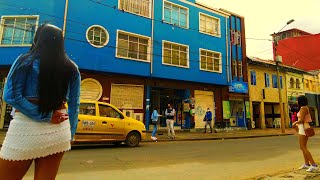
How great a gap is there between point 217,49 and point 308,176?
20.6 metres

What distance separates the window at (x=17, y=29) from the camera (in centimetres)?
1619

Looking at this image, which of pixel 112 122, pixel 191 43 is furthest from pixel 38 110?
pixel 191 43

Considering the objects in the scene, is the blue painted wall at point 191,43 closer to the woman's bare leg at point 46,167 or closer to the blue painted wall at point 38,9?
the blue painted wall at point 38,9

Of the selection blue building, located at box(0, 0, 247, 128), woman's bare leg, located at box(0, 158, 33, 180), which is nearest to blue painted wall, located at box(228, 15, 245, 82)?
blue building, located at box(0, 0, 247, 128)

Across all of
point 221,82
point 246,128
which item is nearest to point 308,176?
point 221,82

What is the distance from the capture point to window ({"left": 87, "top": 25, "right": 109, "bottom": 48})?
695 inches

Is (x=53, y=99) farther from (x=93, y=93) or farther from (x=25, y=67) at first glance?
(x=93, y=93)

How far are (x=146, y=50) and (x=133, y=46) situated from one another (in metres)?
1.09

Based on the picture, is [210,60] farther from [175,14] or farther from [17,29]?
[17,29]

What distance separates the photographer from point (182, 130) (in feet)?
71.8

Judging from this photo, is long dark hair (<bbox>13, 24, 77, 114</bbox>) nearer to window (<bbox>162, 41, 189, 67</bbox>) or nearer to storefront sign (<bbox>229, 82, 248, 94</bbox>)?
window (<bbox>162, 41, 189, 67</bbox>)

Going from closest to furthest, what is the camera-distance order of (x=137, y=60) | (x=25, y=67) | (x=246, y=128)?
(x=25, y=67)
(x=137, y=60)
(x=246, y=128)

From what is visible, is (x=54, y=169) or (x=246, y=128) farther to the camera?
(x=246, y=128)

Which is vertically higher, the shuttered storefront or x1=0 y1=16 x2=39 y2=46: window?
x1=0 y1=16 x2=39 y2=46: window
